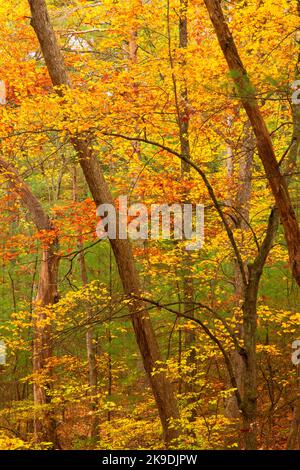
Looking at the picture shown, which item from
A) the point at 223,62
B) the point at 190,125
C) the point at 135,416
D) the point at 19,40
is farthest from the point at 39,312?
the point at 19,40

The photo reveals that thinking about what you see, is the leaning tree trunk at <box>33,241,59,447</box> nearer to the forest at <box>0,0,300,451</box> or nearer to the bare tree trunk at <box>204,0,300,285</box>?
the forest at <box>0,0,300,451</box>

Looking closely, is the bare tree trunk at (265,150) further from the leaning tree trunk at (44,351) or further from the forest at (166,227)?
the leaning tree trunk at (44,351)

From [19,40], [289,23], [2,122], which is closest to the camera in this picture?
[289,23]

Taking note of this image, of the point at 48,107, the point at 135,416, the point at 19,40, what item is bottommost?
the point at 135,416

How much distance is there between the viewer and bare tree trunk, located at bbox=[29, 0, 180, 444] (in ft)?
27.1

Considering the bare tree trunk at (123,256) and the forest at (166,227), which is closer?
the forest at (166,227)

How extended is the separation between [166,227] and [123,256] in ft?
7.73

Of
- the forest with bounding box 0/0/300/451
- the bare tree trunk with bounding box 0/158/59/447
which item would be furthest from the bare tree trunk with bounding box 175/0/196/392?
the bare tree trunk with bounding box 0/158/59/447

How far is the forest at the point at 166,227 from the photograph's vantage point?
6977mm

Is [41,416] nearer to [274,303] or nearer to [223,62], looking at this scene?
[274,303]

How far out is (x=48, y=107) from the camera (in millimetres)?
8266

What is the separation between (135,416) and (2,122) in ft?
18.6

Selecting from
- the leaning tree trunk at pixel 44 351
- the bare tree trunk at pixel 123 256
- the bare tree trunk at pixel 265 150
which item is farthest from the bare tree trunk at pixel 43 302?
the bare tree trunk at pixel 265 150

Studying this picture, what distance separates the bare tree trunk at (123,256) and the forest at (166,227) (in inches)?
0.8
